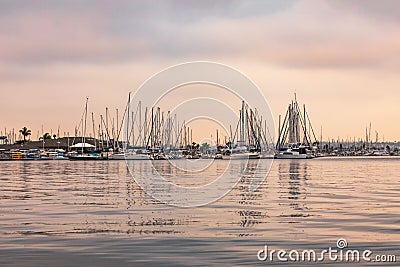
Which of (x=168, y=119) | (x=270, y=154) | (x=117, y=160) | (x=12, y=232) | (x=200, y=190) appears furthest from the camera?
(x=117, y=160)

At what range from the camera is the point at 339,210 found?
3362cm

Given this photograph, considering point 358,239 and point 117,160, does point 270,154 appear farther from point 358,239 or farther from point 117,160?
point 358,239

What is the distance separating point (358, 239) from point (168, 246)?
6.81 metres

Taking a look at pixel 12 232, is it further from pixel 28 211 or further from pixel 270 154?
pixel 270 154

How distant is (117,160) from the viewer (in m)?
199

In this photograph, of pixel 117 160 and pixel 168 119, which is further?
pixel 117 160

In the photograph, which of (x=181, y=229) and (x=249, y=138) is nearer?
(x=181, y=229)

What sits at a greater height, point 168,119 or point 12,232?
point 168,119

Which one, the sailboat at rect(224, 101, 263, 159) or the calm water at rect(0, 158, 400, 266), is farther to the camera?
the sailboat at rect(224, 101, 263, 159)

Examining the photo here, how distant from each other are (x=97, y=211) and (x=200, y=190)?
18.1 m

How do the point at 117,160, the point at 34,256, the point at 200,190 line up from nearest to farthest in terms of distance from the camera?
the point at 34,256, the point at 200,190, the point at 117,160

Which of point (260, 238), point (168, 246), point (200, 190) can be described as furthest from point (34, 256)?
point (200, 190)

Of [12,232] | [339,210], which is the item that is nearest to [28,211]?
[12,232]

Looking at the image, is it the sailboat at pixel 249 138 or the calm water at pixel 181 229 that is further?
the sailboat at pixel 249 138
